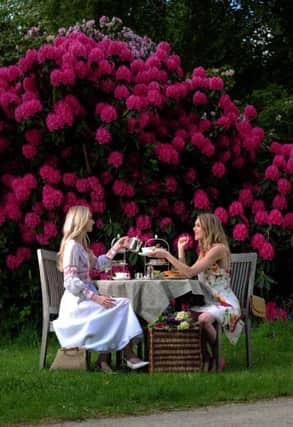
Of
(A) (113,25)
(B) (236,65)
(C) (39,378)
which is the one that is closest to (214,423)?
(C) (39,378)

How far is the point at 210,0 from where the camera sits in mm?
23203

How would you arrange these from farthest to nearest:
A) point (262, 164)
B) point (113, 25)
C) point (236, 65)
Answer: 1. point (236, 65)
2. point (113, 25)
3. point (262, 164)

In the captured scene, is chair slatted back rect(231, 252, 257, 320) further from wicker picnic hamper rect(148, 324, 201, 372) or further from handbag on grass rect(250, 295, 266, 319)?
wicker picnic hamper rect(148, 324, 201, 372)

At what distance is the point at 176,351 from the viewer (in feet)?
28.7

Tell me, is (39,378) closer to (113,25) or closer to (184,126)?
(184,126)

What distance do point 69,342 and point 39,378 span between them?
527 mm

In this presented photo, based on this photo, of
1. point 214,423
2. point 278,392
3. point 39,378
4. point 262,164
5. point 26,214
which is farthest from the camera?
point 262,164

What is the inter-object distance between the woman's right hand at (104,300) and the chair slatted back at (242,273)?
154 cm

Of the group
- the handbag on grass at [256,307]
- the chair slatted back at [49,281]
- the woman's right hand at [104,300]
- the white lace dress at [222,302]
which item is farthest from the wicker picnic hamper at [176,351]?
the chair slatted back at [49,281]

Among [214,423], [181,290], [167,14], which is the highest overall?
[167,14]

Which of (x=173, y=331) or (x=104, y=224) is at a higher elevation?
(x=104, y=224)

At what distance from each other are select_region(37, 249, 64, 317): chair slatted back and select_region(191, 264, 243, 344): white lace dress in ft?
4.02

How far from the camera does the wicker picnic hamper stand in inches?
344

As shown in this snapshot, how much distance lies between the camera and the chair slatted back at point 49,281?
927 centimetres
